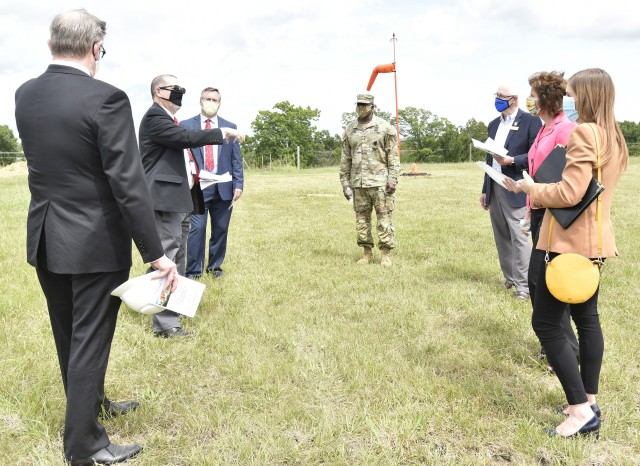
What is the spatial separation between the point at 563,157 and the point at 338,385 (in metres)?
2.03

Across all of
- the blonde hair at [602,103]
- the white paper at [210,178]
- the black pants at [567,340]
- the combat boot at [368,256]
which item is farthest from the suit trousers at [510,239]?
the white paper at [210,178]

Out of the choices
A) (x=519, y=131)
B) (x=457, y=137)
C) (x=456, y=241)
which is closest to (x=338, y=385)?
(x=519, y=131)

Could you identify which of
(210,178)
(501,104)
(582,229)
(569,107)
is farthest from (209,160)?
(582,229)

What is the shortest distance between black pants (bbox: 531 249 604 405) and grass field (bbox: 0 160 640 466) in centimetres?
31

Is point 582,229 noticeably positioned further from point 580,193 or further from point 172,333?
point 172,333

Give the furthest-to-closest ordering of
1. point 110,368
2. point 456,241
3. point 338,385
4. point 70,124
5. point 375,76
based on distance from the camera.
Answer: point 375,76 → point 456,241 → point 110,368 → point 338,385 → point 70,124

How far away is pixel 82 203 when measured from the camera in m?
2.41

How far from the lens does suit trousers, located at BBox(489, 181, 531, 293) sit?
5320mm

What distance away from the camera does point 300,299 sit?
5.53 m

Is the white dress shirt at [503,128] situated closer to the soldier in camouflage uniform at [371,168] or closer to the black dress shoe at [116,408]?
the soldier in camouflage uniform at [371,168]

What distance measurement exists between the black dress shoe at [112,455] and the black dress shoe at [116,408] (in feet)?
1.34

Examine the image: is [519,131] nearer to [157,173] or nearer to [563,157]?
[563,157]

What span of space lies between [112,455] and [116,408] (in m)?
0.52

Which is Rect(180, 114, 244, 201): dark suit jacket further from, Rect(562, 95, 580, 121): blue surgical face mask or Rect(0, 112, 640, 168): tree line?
Rect(0, 112, 640, 168): tree line
